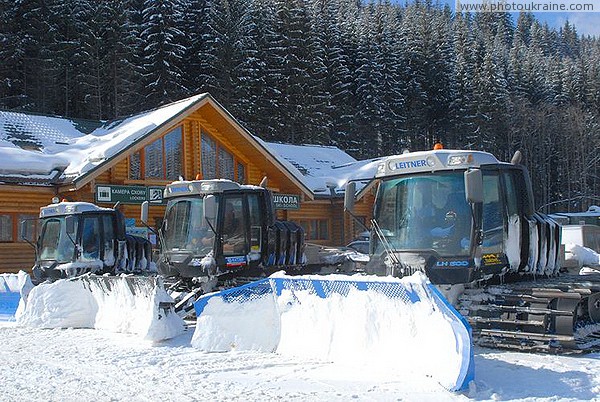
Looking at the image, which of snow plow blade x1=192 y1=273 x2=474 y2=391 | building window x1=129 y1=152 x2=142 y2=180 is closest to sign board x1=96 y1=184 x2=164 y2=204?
building window x1=129 y1=152 x2=142 y2=180

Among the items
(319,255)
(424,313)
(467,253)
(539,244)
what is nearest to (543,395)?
(424,313)

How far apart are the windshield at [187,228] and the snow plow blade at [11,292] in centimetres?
361

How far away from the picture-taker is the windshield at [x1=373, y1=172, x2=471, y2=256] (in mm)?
8883

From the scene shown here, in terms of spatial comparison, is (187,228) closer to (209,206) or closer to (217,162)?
(209,206)

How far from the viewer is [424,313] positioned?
7.26 metres

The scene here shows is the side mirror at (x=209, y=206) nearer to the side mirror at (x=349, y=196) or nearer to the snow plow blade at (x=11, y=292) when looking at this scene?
the side mirror at (x=349, y=196)

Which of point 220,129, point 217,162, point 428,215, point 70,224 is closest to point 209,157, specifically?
point 217,162

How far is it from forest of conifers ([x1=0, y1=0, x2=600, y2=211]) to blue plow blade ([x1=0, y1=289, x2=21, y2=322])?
24.5 metres

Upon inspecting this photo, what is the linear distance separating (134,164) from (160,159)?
3.55ft

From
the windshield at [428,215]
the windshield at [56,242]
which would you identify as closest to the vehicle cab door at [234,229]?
the windshield at [428,215]

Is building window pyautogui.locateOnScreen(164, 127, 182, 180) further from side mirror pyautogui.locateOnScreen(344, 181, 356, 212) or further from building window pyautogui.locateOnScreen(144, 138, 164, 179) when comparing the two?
side mirror pyautogui.locateOnScreen(344, 181, 356, 212)

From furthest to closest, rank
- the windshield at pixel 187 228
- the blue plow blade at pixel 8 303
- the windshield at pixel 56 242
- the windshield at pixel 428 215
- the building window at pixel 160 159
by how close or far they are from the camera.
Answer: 1. the building window at pixel 160 159
2. the windshield at pixel 56 242
3. the blue plow blade at pixel 8 303
4. the windshield at pixel 187 228
5. the windshield at pixel 428 215

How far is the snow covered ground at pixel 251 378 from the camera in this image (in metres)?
6.61

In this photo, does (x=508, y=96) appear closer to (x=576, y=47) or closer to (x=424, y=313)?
(x=576, y=47)
